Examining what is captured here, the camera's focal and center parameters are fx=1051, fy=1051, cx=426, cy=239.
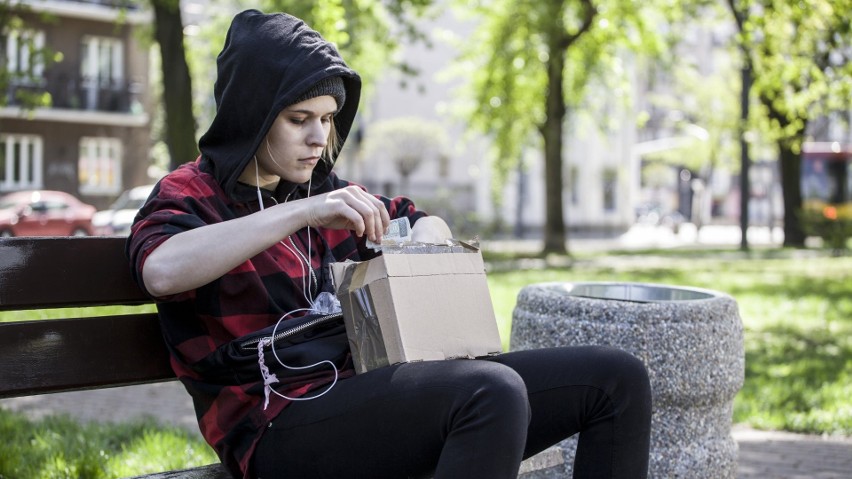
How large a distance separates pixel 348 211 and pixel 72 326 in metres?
0.94

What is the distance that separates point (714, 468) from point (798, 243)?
25393mm

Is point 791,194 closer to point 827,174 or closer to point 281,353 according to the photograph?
point 827,174

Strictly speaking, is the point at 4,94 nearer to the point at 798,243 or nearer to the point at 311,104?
the point at 311,104

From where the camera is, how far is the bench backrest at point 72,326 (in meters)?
2.73

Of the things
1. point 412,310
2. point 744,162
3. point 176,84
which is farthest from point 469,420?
point 744,162

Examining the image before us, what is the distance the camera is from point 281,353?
8.04 ft

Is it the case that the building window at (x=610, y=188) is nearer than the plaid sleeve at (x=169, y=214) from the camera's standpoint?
No

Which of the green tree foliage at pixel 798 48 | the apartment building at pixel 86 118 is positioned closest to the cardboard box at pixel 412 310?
the green tree foliage at pixel 798 48

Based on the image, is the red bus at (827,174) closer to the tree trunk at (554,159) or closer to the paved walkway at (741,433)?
the tree trunk at (554,159)

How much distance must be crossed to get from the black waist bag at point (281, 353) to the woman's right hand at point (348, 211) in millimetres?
230

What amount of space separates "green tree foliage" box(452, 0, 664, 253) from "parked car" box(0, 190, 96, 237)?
11.0m

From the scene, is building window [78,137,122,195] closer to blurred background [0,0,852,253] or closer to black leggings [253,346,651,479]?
blurred background [0,0,852,253]

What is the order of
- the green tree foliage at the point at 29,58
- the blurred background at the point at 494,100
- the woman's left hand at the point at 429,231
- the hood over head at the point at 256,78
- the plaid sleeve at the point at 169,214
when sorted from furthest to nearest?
the blurred background at the point at 494,100 < the green tree foliage at the point at 29,58 < the woman's left hand at the point at 429,231 < the hood over head at the point at 256,78 < the plaid sleeve at the point at 169,214

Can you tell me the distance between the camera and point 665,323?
11.3 ft
